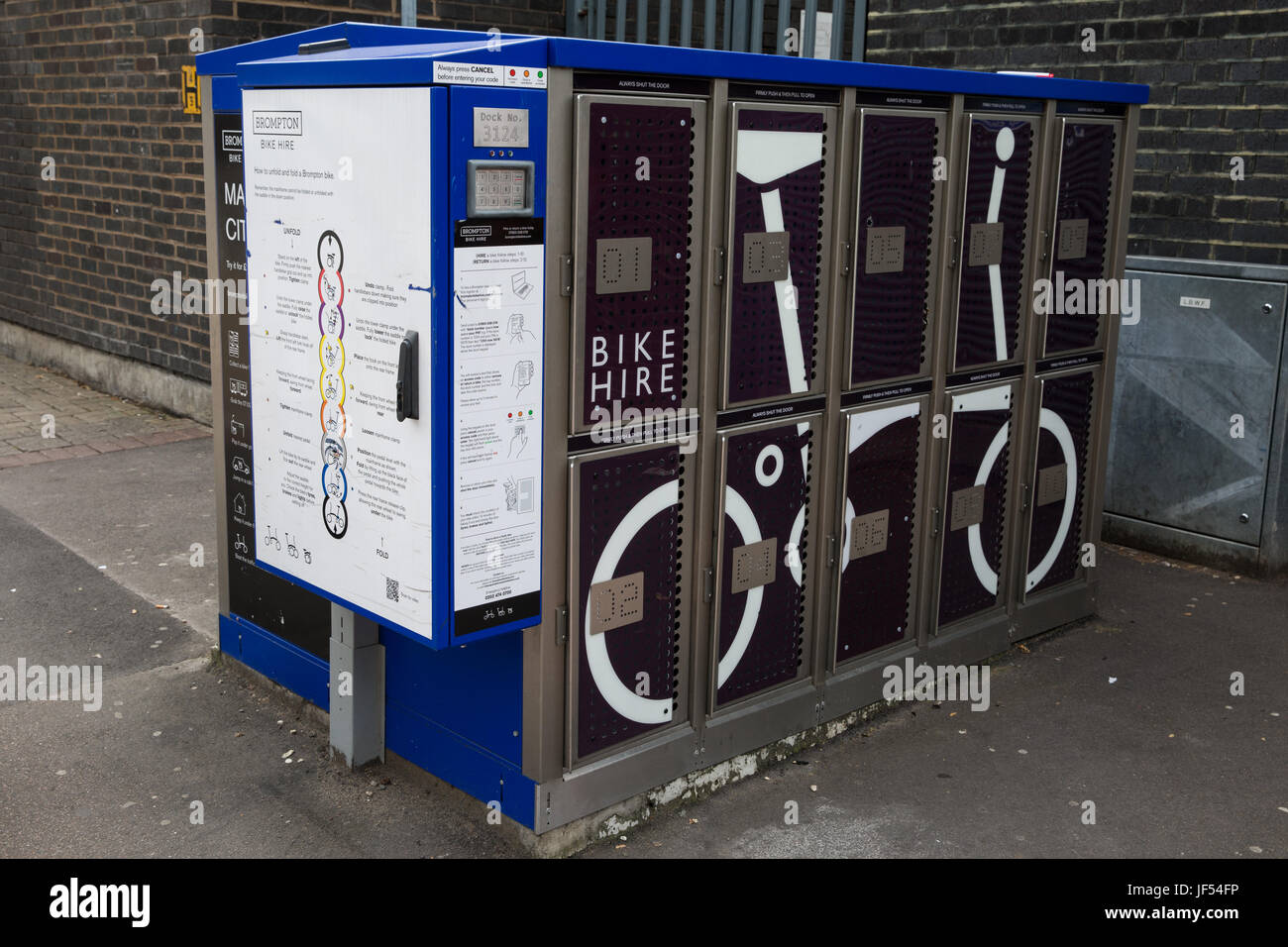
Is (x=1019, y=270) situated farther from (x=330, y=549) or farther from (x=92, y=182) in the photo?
(x=92, y=182)

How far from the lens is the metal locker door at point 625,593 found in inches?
163

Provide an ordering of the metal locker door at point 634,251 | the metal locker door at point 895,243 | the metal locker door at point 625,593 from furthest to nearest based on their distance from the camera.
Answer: the metal locker door at point 895,243, the metal locker door at point 625,593, the metal locker door at point 634,251

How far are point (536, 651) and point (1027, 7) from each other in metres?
5.69

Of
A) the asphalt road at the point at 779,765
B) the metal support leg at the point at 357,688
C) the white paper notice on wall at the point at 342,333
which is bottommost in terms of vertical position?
the asphalt road at the point at 779,765

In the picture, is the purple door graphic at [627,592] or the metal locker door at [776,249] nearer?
the purple door graphic at [627,592]

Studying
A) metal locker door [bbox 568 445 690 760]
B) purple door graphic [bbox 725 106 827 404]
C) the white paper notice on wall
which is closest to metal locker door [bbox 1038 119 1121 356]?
purple door graphic [bbox 725 106 827 404]

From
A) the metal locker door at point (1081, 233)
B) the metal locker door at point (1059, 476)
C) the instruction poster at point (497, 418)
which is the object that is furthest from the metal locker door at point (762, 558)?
the metal locker door at point (1081, 233)

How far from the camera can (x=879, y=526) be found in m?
5.20

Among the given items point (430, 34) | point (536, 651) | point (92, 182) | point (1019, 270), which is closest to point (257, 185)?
point (430, 34)

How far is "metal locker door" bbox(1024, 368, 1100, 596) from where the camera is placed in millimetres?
5941

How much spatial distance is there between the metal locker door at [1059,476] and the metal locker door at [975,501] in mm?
226

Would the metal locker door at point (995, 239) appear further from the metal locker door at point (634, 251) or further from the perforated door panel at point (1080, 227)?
the metal locker door at point (634, 251)

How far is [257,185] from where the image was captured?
4355 mm

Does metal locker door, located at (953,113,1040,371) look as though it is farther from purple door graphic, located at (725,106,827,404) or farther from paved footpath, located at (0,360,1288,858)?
paved footpath, located at (0,360,1288,858)
